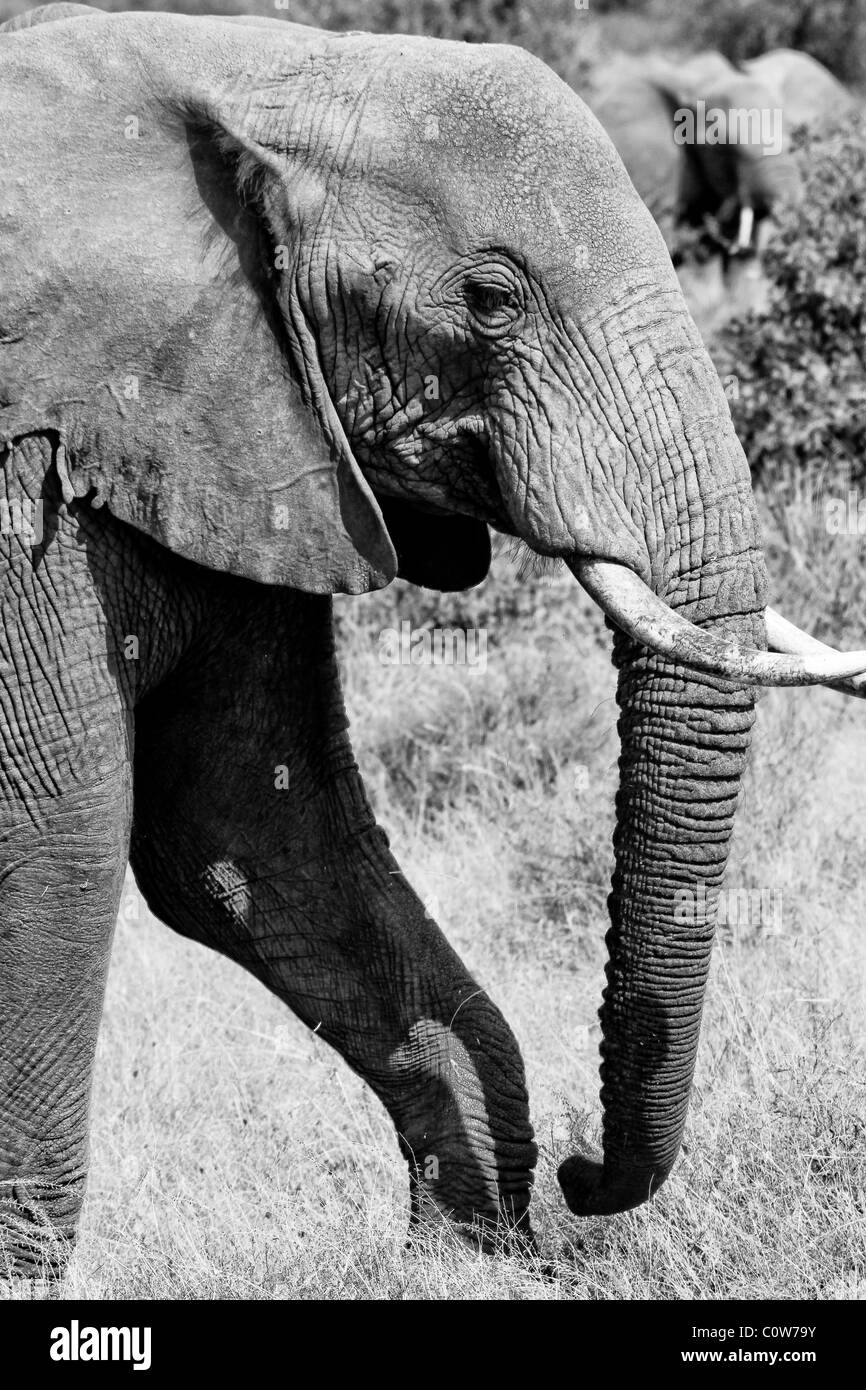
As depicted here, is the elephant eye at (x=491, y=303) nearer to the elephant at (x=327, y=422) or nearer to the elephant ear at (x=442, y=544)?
the elephant at (x=327, y=422)

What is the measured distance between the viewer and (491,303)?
3.52 meters

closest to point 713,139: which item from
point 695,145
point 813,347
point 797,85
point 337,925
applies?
point 695,145

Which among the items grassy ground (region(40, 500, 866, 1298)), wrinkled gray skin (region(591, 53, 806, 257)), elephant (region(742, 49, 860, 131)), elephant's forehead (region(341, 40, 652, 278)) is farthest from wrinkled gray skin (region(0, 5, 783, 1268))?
Result: elephant (region(742, 49, 860, 131))

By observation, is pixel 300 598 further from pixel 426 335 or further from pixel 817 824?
pixel 817 824

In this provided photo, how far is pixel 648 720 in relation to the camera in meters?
3.53

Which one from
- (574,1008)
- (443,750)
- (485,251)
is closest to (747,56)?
(443,750)

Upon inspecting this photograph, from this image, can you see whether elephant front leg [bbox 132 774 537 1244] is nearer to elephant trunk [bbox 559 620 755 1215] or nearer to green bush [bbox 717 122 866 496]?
elephant trunk [bbox 559 620 755 1215]

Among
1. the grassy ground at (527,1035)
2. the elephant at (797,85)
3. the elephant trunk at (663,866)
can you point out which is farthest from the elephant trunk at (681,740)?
the elephant at (797,85)

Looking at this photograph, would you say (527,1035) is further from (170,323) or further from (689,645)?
(170,323)

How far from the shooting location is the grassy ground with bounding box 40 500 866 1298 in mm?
4102

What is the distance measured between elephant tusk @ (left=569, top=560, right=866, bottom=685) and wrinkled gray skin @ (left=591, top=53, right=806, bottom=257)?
11719 mm

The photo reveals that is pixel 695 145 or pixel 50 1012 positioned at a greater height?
pixel 50 1012

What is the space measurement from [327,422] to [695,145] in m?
13.3

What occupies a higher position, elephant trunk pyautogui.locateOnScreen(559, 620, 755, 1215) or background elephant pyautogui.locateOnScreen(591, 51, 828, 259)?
elephant trunk pyautogui.locateOnScreen(559, 620, 755, 1215)
